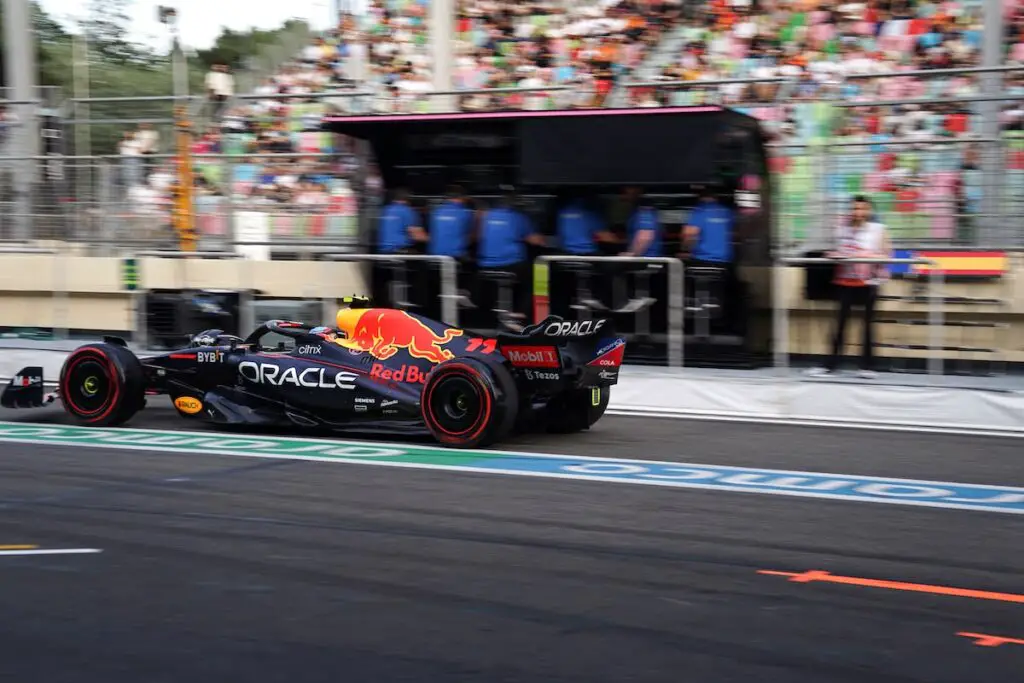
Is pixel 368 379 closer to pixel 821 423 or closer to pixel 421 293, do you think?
pixel 421 293

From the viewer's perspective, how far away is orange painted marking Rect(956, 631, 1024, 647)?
5.26 meters

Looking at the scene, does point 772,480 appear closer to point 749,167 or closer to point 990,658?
point 990,658

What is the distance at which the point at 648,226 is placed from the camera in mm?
13352

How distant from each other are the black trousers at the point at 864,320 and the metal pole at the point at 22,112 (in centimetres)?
1116

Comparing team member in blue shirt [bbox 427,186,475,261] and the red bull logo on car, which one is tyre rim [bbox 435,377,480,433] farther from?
team member in blue shirt [bbox 427,186,475,261]

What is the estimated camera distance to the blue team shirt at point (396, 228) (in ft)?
47.4

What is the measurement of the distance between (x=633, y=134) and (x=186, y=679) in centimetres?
933

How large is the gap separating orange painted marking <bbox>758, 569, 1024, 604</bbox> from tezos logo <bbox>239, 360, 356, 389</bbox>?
15.9ft

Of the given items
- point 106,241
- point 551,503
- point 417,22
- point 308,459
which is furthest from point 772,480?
point 417,22

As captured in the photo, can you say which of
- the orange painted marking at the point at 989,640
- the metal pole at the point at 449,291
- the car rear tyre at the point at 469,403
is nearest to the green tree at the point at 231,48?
the metal pole at the point at 449,291

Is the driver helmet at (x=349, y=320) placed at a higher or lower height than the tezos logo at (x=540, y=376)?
higher

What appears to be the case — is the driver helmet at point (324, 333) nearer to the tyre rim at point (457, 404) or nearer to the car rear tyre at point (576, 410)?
the tyre rim at point (457, 404)

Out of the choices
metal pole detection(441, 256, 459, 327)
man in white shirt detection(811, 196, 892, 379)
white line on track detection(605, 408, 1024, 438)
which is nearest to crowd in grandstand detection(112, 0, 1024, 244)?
man in white shirt detection(811, 196, 892, 379)

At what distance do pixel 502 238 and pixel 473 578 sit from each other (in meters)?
8.00
